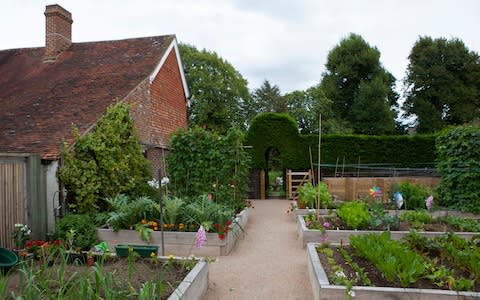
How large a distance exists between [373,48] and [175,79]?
67.7 feet

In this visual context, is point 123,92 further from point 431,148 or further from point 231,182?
point 431,148

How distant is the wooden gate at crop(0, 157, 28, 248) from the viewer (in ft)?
20.4

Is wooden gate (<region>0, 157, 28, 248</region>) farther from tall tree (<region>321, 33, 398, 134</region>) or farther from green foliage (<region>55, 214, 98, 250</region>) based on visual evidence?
tall tree (<region>321, 33, 398, 134</region>)

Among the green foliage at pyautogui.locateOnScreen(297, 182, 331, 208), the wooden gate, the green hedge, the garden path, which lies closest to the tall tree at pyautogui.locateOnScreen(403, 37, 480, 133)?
the green hedge

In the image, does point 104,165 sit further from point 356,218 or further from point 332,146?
point 332,146

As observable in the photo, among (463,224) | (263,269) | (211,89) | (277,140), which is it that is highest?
(211,89)

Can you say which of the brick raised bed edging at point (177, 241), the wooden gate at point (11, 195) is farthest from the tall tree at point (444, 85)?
the wooden gate at point (11, 195)

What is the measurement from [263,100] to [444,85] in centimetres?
1512

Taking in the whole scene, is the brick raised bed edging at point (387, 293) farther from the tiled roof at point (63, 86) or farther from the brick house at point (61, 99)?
the tiled roof at point (63, 86)

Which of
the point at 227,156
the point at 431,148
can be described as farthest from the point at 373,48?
the point at 227,156

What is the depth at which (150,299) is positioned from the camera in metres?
3.35

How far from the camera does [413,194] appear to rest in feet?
34.1

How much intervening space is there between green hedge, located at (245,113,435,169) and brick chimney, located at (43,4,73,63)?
869 centimetres

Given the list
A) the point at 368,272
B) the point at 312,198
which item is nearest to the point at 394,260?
the point at 368,272
